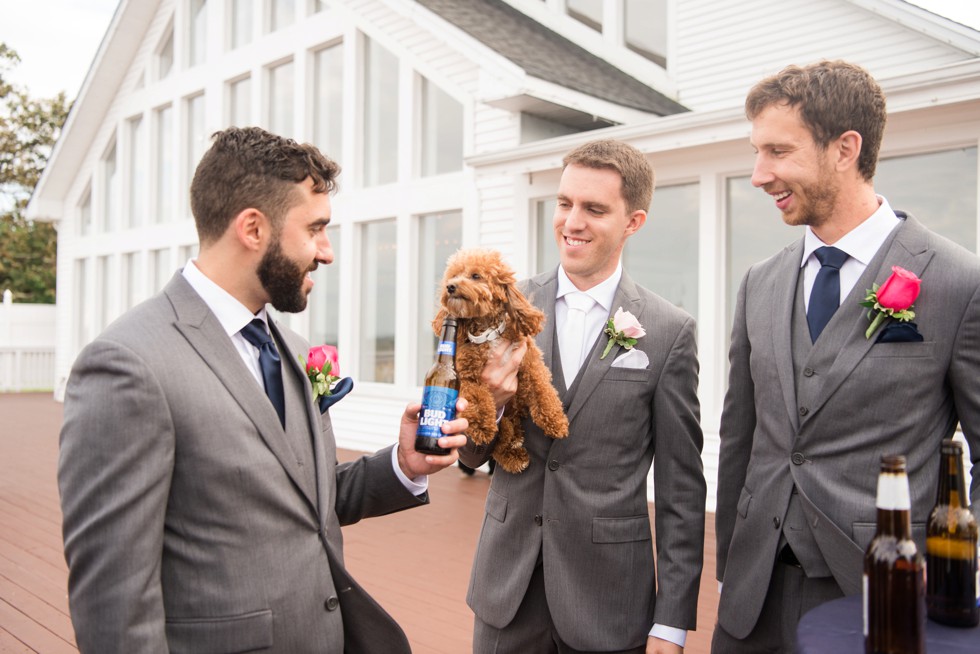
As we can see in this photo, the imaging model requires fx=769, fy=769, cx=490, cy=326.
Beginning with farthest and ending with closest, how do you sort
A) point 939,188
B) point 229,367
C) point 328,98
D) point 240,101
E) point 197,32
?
point 197,32 → point 240,101 → point 328,98 → point 939,188 → point 229,367

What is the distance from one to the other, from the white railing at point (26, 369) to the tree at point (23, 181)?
8340 mm

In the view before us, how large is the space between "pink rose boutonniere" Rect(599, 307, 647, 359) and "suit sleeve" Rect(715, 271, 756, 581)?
372mm

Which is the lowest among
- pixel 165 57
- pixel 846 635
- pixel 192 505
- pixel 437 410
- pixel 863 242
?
pixel 846 635

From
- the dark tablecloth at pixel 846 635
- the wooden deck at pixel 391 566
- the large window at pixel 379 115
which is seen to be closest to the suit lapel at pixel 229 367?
the dark tablecloth at pixel 846 635

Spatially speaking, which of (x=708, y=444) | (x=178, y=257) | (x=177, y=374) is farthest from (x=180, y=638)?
(x=178, y=257)

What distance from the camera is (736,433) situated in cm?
263

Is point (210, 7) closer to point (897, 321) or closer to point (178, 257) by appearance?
point (178, 257)

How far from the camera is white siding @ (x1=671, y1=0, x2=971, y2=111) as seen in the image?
8992 millimetres

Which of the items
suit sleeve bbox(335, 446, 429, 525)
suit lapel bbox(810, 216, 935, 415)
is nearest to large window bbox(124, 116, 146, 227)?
suit sleeve bbox(335, 446, 429, 525)

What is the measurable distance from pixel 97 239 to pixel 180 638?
18983 mm

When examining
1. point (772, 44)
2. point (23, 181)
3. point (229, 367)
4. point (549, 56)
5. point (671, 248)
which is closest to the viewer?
point (229, 367)

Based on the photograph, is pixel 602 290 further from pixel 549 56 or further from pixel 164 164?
pixel 164 164

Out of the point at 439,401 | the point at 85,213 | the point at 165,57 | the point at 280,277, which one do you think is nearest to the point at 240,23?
the point at 165,57

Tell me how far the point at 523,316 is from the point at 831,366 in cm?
92
